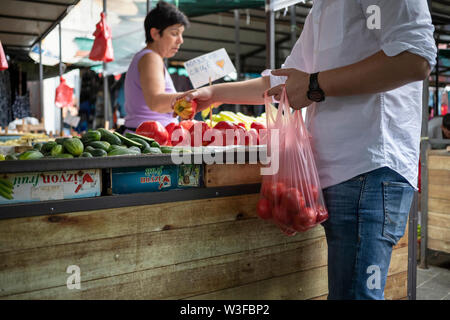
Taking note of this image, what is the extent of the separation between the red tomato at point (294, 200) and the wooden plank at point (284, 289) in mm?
576

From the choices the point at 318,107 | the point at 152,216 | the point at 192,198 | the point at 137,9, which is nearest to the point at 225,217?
the point at 192,198

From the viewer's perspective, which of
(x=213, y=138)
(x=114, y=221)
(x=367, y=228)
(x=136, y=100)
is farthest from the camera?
(x=136, y=100)

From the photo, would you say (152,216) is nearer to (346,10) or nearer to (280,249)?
(280,249)

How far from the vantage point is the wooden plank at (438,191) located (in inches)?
149

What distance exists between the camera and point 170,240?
149cm

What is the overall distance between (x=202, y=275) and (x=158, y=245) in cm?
25

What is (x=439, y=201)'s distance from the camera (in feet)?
12.6

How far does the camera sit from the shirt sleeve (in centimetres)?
105

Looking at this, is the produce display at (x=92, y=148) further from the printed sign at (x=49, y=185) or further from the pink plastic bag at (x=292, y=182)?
the pink plastic bag at (x=292, y=182)

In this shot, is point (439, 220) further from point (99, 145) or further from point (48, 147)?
point (48, 147)

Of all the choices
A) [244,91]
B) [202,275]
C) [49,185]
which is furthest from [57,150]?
[244,91]

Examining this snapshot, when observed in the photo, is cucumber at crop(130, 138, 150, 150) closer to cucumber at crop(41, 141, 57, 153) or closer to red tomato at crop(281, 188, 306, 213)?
cucumber at crop(41, 141, 57, 153)

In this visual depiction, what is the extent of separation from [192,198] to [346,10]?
879 mm

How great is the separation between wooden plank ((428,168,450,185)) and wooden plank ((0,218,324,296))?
2.75 meters
